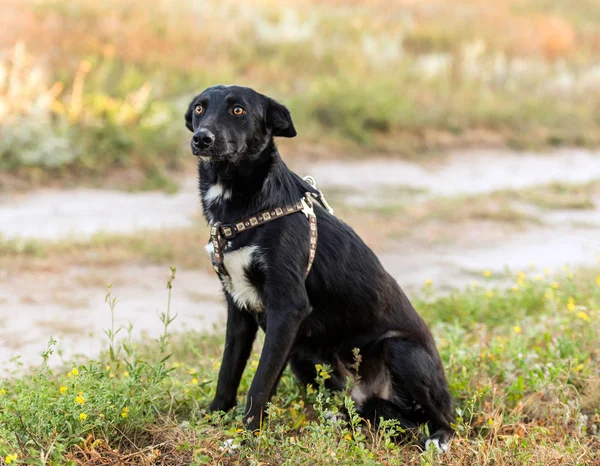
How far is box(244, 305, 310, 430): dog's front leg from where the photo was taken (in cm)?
287

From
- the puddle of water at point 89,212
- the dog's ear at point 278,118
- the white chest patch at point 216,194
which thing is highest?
the dog's ear at point 278,118

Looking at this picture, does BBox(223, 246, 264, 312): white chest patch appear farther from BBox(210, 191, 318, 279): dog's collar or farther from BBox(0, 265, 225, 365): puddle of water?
BBox(0, 265, 225, 365): puddle of water

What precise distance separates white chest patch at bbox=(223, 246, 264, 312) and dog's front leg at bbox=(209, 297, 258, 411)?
0.10m

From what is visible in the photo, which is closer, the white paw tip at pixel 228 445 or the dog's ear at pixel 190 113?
the white paw tip at pixel 228 445

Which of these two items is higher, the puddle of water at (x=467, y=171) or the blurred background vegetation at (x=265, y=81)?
the blurred background vegetation at (x=265, y=81)

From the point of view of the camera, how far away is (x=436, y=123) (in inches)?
431

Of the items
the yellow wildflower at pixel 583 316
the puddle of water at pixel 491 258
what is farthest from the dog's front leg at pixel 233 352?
the puddle of water at pixel 491 258

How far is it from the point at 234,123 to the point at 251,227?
1.43 ft

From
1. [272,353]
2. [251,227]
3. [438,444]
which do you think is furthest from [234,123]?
[438,444]

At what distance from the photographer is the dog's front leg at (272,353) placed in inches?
113

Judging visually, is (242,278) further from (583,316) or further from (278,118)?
(583,316)

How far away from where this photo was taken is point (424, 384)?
308 centimetres

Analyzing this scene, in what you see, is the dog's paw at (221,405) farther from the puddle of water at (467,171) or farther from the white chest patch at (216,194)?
the puddle of water at (467,171)

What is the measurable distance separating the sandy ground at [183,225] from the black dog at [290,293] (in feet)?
3.77
